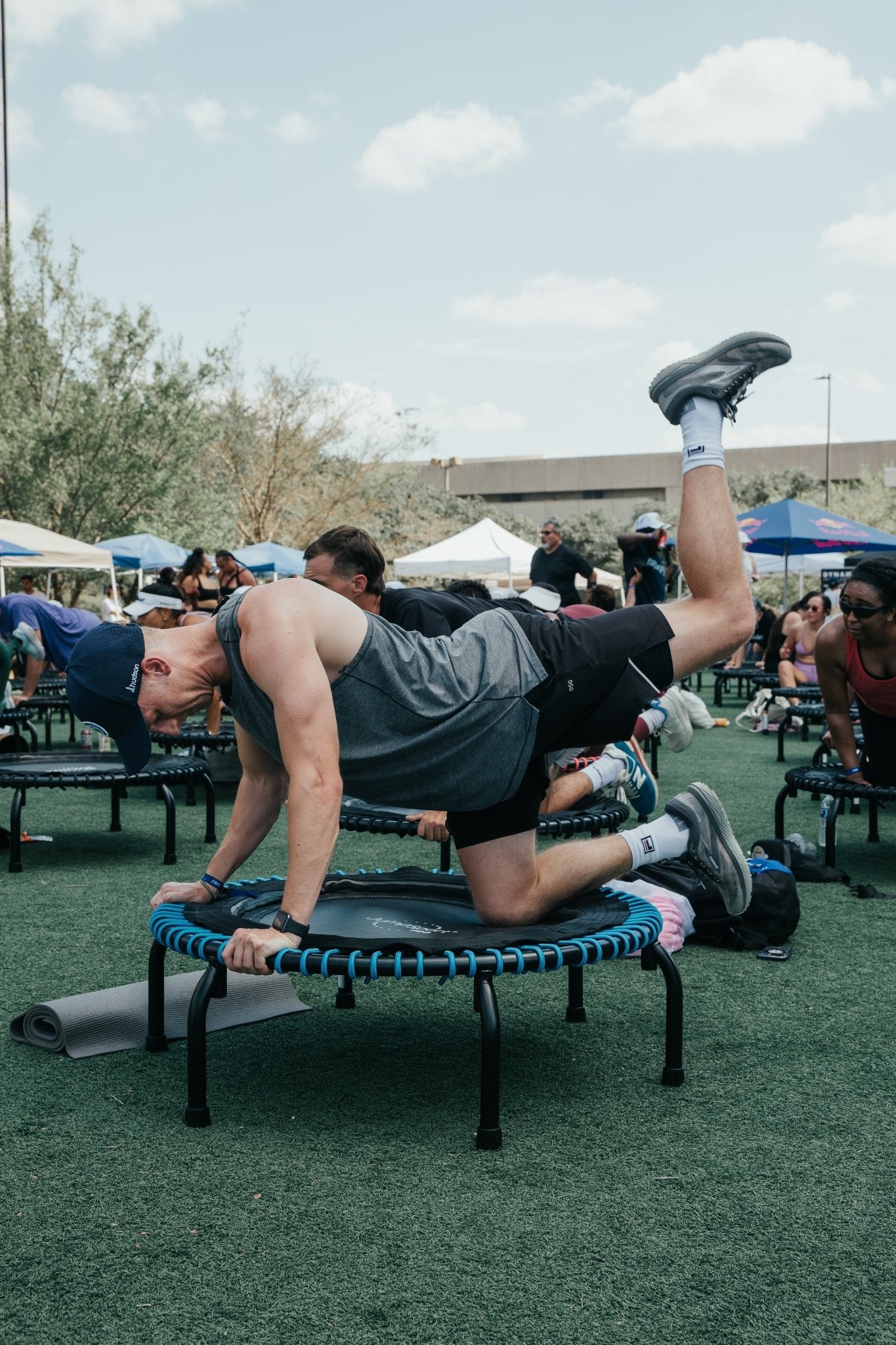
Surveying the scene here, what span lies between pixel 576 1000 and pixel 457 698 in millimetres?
1011

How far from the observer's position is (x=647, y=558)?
8.88 meters

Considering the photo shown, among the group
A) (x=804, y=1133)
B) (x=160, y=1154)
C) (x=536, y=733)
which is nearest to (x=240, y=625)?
(x=536, y=733)

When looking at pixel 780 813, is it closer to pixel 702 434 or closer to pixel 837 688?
pixel 837 688

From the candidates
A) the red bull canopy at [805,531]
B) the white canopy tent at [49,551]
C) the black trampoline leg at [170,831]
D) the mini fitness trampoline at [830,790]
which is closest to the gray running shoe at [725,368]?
the mini fitness trampoline at [830,790]

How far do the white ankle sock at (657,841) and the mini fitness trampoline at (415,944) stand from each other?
0.11 meters

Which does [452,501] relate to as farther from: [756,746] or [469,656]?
[469,656]

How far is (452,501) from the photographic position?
43812 mm

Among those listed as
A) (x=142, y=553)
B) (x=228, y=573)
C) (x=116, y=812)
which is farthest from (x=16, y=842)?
(x=142, y=553)

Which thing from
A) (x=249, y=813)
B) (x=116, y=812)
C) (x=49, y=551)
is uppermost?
(x=49, y=551)

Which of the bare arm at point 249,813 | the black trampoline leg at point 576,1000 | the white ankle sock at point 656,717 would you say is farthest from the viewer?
the white ankle sock at point 656,717

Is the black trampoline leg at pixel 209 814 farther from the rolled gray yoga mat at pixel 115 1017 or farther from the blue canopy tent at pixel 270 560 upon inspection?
the blue canopy tent at pixel 270 560

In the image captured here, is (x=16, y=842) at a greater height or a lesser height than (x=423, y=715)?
lesser

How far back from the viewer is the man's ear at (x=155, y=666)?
2.37 meters

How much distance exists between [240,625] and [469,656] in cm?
50
